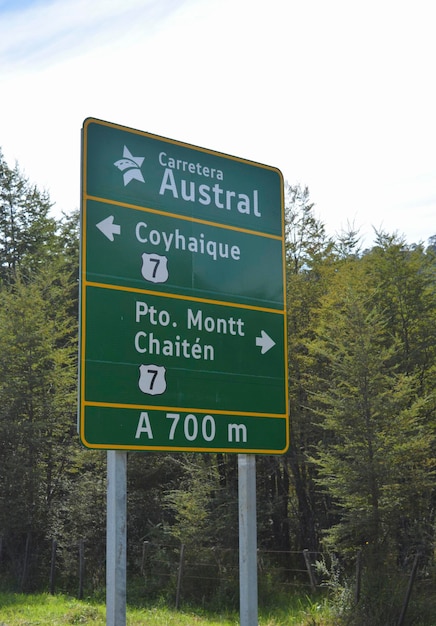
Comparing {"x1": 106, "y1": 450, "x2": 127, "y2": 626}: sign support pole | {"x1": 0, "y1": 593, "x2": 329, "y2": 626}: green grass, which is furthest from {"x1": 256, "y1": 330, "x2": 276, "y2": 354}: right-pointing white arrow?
{"x1": 0, "y1": 593, "x2": 329, "y2": 626}: green grass

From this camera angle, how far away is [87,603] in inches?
787

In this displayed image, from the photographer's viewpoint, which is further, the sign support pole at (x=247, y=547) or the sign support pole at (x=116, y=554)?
the sign support pole at (x=247, y=547)

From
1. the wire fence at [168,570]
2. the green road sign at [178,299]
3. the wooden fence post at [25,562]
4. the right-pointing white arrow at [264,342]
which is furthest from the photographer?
the wooden fence post at [25,562]

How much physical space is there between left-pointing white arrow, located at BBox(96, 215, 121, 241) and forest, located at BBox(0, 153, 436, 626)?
44.3ft

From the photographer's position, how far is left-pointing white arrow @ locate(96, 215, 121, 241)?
5393 millimetres

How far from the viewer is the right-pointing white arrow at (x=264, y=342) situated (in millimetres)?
6164

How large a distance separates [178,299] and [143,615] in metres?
14.1

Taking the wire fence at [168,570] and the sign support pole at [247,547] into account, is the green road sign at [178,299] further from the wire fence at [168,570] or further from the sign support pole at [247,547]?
the wire fence at [168,570]

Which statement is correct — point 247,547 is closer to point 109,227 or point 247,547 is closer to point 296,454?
point 109,227

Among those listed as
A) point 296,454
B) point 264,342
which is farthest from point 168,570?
point 264,342

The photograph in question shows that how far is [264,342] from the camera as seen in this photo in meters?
6.20

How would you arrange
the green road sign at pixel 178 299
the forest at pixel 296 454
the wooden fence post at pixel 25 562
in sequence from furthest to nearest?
the wooden fence post at pixel 25 562 → the forest at pixel 296 454 → the green road sign at pixel 178 299

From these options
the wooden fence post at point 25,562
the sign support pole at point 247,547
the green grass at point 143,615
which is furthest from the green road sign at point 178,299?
the wooden fence post at point 25,562

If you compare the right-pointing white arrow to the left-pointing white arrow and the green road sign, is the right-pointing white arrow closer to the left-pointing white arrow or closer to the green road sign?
the green road sign
